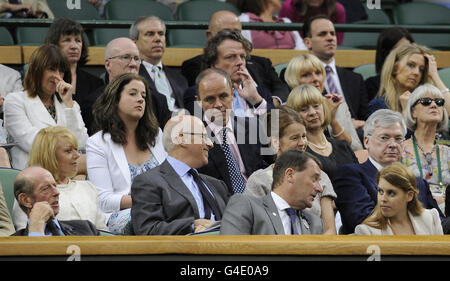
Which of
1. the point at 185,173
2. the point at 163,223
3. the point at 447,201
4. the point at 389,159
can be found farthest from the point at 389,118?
the point at 163,223

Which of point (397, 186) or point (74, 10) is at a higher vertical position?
point (74, 10)

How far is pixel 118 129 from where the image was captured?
13.3 ft

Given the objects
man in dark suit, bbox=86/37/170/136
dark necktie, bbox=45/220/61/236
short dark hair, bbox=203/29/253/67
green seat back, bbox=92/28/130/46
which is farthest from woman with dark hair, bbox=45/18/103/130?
dark necktie, bbox=45/220/61/236

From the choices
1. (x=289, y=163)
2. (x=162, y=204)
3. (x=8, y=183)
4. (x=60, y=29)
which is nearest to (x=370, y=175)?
(x=289, y=163)

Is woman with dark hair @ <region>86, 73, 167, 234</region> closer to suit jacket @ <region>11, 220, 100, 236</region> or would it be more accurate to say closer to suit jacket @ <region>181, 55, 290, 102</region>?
suit jacket @ <region>11, 220, 100, 236</region>

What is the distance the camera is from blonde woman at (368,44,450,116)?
16.7 feet

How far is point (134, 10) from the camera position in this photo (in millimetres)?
6070

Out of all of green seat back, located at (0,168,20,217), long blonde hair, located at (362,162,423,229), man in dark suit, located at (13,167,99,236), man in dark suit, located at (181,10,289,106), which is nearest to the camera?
man in dark suit, located at (13,167,99,236)

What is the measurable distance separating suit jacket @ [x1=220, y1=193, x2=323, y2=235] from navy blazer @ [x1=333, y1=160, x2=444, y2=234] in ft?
1.82

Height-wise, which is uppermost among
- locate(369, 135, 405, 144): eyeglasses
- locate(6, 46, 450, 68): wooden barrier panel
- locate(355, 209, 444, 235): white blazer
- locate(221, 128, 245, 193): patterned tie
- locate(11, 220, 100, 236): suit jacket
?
locate(6, 46, 450, 68): wooden barrier panel

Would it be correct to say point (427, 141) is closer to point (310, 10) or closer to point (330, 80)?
point (330, 80)

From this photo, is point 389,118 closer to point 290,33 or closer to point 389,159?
point 389,159

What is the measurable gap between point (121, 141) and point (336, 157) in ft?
3.45

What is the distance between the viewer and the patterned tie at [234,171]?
13.4 ft
